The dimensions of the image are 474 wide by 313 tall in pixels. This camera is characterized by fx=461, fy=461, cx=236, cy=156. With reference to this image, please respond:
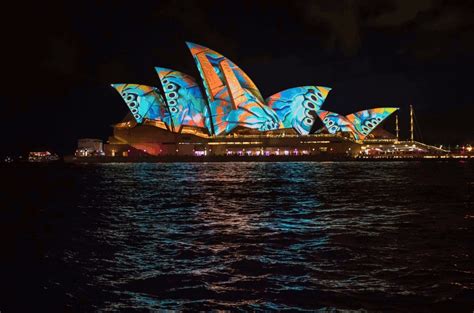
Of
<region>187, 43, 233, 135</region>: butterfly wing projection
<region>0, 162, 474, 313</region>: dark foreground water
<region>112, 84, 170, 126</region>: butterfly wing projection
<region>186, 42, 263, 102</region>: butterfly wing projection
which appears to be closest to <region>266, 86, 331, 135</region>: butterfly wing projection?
<region>186, 42, 263, 102</region>: butterfly wing projection

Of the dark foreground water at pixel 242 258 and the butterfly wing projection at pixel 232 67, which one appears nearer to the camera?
the dark foreground water at pixel 242 258

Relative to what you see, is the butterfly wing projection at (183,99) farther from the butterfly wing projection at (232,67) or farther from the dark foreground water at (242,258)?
the dark foreground water at (242,258)

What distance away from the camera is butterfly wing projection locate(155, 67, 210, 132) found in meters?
68.5

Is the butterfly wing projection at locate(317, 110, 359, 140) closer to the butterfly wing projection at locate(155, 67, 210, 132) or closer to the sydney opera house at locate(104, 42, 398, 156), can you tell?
the sydney opera house at locate(104, 42, 398, 156)

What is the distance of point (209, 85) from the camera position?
219 ft

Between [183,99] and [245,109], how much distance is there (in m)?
9.73

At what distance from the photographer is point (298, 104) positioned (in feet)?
243

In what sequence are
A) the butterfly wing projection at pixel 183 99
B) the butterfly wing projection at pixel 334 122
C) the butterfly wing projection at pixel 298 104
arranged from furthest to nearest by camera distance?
the butterfly wing projection at pixel 334 122 < the butterfly wing projection at pixel 298 104 < the butterfly wing projection at pixel 183 99

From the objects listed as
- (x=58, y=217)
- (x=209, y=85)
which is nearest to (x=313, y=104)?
(x=209, y=85)

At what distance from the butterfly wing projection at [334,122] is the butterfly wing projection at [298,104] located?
5.44 ft

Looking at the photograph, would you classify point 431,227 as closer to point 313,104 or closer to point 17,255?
point 17,255

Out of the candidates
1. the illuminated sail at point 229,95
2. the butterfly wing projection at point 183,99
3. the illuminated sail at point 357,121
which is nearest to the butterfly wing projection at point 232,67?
the illuminated sail at point 229,95

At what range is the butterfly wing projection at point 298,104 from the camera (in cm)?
7244

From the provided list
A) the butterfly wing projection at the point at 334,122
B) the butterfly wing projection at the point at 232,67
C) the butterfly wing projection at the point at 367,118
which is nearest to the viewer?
the butterfly wing projection at the point at 232,67
